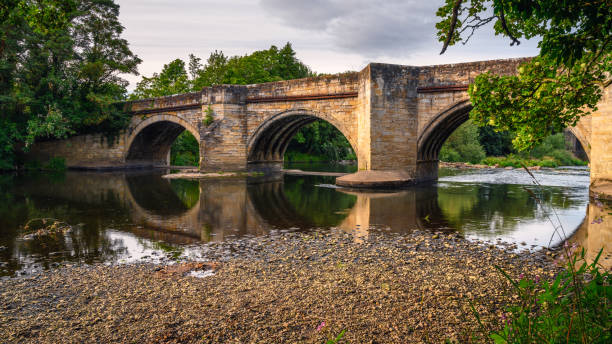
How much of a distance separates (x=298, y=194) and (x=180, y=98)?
12946 millimetres

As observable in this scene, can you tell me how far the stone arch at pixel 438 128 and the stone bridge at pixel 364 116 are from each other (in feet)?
0.13

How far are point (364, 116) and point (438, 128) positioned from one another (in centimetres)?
302

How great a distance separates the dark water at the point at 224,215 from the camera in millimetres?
6293

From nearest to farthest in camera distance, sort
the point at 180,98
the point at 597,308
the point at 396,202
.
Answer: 1. the point at 597,308
2. the point at 396,202
3. the point at 180,98

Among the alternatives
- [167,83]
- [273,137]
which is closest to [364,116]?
[273,137]

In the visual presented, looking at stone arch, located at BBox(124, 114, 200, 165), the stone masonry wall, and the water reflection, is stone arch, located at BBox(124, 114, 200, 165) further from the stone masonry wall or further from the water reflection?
the water reflection

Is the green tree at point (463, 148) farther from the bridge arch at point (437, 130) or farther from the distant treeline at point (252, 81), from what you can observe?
the bridge arch at point (437, 130)

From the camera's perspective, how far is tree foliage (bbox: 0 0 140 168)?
21.4 metres

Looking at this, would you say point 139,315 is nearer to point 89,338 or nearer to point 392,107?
point 89,338

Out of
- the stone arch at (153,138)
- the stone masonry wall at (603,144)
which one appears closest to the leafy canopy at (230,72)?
the stone arch at (153,138)

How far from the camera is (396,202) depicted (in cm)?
1139

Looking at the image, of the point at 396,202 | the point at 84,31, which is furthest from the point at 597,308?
the point at 84,31

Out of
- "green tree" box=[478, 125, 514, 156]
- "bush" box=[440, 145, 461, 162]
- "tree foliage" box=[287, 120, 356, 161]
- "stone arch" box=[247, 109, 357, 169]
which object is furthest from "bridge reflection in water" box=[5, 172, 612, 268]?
"green tree" box=[478, 125, 514, 156]

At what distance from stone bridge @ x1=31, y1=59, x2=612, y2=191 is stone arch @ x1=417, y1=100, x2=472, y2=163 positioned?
0.13 feet
